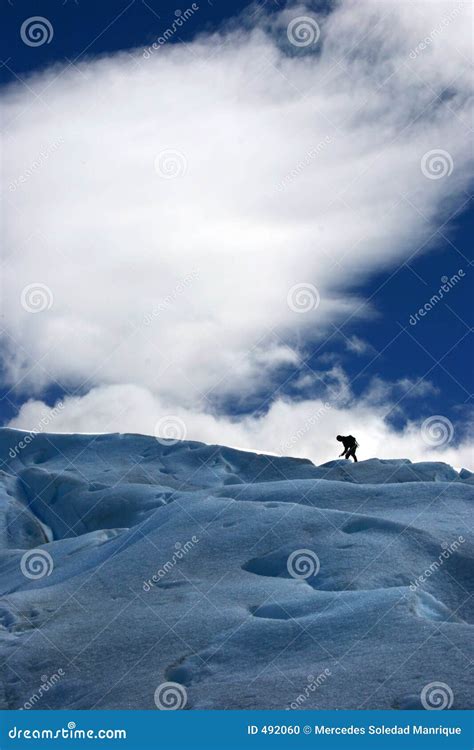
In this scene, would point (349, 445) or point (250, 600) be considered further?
point (349, 445)

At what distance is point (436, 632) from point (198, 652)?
3.22 m

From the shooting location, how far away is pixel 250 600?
1202 centimetres

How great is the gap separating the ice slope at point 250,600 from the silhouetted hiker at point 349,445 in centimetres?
296

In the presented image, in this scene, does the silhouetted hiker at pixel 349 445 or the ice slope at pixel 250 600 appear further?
the silhouetted hiker at pixel 349 445

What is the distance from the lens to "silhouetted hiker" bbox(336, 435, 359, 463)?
2394 cm

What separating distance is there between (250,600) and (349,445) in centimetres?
1252

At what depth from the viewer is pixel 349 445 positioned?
24031 millimetres

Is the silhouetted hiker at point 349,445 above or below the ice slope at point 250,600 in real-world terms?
above

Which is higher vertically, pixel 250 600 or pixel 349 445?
pixel 349 445

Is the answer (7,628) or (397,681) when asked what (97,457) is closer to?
(7,628)

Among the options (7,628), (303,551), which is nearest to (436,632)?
(303,551)

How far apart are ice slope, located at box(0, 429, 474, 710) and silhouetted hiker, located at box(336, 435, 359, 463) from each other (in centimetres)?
296

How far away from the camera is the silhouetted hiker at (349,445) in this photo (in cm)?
2394

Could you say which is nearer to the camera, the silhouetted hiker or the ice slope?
the ice slope
